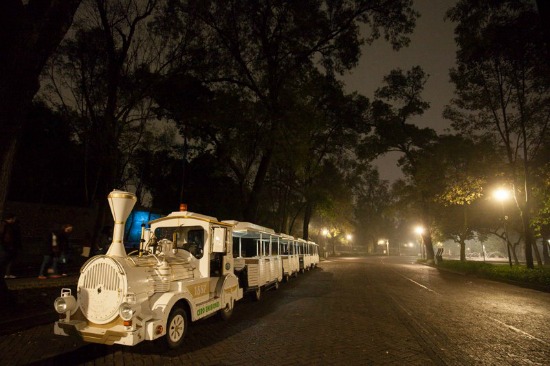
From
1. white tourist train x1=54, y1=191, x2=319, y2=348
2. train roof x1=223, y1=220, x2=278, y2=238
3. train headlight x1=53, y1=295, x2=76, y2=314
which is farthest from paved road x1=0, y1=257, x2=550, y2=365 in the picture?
train roof x1=223, y1=220, x2=278, y2=238

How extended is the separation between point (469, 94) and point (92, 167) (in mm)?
26107

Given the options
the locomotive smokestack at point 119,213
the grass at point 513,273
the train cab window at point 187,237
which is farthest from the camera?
the grass at point 513,273

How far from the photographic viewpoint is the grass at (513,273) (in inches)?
587

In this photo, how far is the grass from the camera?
14914 millimetres

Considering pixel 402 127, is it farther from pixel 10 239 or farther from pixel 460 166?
pixel 10 239

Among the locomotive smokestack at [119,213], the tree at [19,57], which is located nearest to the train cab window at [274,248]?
the locomotive smokestack at [119,213]

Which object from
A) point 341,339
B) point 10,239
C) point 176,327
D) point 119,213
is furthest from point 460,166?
point 10,239

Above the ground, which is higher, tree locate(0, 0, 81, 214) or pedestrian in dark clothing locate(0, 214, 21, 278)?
tree locate(0, 0, 81, 214)

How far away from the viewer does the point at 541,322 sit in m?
8.00

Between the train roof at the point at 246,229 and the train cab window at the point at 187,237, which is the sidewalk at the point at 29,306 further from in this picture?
the train roof at the point at 246,229

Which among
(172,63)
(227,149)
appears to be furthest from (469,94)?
(172,63)

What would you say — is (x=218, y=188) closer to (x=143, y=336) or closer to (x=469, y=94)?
(x=469, y=94)

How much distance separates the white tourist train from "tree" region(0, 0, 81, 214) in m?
3.58

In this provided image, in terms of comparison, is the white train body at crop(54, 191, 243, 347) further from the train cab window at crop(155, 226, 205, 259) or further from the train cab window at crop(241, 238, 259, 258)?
the train cab window at crop(241, 238, 259, 258)
